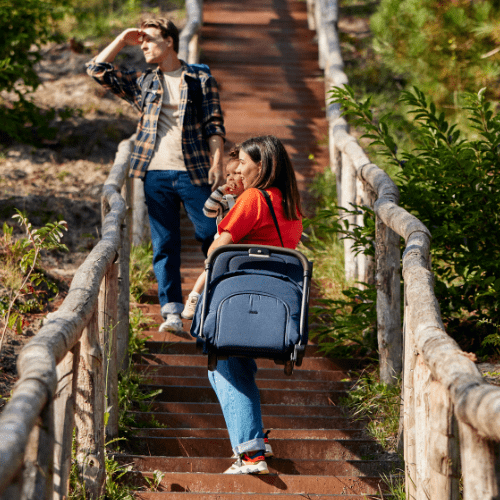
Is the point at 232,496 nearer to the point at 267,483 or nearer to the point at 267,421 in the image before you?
the point at 267,483

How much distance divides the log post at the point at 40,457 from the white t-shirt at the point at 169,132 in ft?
9.38

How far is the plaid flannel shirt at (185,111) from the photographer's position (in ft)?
15.3

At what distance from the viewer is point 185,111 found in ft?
15.4

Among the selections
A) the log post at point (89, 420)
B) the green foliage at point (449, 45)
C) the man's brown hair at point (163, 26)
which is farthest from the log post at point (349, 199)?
the green foliage at point (449, 45)

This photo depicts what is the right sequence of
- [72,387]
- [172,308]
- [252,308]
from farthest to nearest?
1. [172,308]
2. [252,308]
3. [72,387]

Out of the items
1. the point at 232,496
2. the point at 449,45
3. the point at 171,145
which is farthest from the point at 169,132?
the point at 449,45

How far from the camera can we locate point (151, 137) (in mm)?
4676

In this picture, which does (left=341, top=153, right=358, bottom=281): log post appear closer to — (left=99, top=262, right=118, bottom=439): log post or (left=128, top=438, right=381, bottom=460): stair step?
(left=128, top=438, right=381, bottom=460): stair step

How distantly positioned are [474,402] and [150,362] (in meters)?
3.20

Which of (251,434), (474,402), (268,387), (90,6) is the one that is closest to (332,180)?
(268,387)

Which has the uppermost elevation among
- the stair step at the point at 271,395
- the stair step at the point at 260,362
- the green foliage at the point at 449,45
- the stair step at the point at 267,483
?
the green foliage at the point at 449,45

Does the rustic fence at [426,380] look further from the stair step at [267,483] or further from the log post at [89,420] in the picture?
the log post at [89,420]

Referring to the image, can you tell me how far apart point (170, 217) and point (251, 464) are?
1984 mm

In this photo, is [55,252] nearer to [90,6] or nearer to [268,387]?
[268,387]
